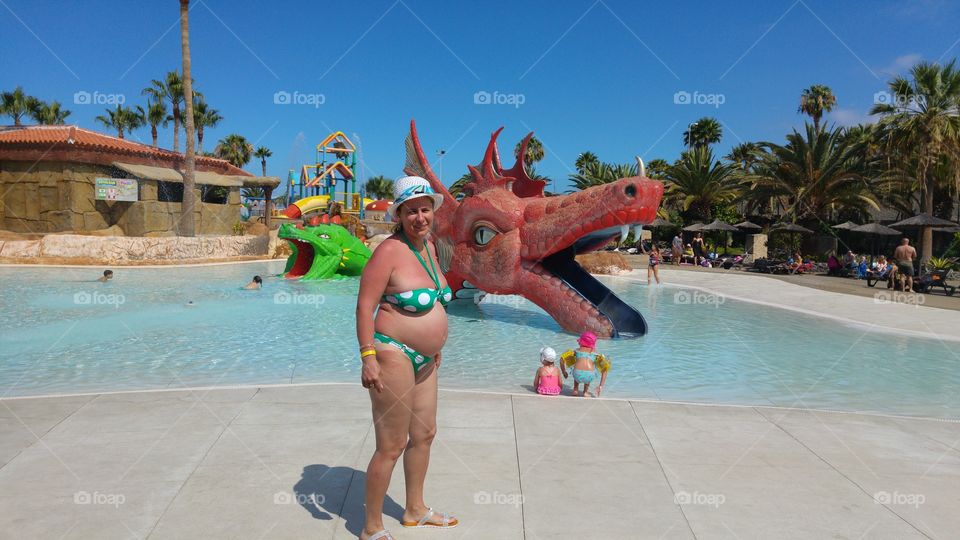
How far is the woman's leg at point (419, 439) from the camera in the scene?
3.09m

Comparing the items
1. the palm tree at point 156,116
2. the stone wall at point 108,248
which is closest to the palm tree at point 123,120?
the palm tree at point 156,116

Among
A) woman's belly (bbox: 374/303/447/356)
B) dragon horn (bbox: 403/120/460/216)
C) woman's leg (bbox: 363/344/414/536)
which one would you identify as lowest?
woman's leg (bbox: 363/344/414/536)

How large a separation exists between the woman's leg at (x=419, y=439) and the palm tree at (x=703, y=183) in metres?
34.4

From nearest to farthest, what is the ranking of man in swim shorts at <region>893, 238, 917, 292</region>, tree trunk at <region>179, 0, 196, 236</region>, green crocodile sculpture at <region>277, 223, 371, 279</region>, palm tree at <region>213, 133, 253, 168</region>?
man in swim shorts at <region>893, 238, 917, 292</region>
green crocodile sculpture at <region>277, 223, 371, 279</region>
tree trunk at <region>179, 0, 196, 236</region>
palm tree at <region>213, 133, 253, 168</region>

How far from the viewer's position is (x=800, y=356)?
859 cm

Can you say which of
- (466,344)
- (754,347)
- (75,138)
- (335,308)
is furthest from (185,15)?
(754,347)

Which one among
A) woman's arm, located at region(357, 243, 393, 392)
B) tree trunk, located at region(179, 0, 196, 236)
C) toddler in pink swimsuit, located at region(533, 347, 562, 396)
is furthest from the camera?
tree trunk, located at region(179, 0, 196, 236)

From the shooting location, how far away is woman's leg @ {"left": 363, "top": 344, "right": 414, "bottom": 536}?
2.92m

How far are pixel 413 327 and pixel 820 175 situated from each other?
3053 cm

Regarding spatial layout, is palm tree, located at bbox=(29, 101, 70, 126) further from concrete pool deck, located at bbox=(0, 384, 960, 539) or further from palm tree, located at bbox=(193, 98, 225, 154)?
concrete pool deck, located at bbox=(0, 384, 960, 539)

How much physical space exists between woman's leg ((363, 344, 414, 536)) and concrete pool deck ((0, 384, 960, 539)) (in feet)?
0.78

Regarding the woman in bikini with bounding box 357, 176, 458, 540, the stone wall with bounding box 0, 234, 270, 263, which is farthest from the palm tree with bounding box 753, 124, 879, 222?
the woman in bikini with bounding box 357, 176, 458, 540

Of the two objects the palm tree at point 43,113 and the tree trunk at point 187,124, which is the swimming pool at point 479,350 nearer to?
the tree trunk at point 187,124

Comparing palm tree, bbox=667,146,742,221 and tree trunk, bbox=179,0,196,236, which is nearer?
tree trunk, bbox=179,0,196,236
